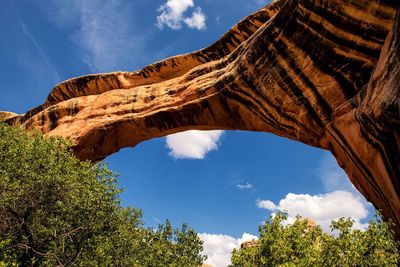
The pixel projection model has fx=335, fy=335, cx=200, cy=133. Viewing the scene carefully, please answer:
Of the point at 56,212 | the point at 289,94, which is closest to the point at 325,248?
the point at 289,94

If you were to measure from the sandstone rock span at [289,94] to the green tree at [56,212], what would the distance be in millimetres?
8608

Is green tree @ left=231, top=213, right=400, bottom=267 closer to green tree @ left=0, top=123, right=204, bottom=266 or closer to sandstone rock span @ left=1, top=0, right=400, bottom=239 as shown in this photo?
sandstone rock span @ left=1, top=0, right=400, bottom=239

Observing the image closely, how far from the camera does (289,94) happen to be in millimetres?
20641

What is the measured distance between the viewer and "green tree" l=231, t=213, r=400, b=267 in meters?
13.4

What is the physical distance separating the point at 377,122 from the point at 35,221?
18.1 m

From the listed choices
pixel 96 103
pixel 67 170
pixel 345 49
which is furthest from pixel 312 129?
pixel 96 103

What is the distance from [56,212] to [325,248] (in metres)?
14.7

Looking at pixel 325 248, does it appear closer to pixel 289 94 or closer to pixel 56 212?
pixel 289 94

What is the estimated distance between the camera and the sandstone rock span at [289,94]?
14.5 m

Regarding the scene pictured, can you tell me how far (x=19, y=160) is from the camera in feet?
64.3

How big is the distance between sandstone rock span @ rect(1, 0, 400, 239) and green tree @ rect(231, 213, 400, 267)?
8.04ft

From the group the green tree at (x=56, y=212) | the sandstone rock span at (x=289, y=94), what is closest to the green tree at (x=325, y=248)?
the sandstone rock span at (x=289, y=94)

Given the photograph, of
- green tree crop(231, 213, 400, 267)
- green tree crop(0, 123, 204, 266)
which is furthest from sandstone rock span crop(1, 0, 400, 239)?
green tree crop(0, 123, 204, 266)

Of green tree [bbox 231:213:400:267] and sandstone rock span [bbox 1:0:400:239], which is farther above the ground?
sandstone rock span [bbox 1:0:400:239]
